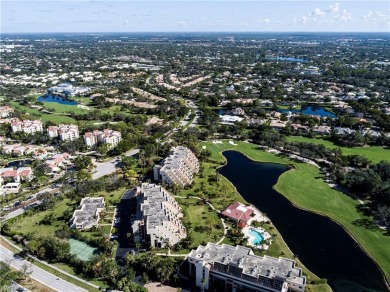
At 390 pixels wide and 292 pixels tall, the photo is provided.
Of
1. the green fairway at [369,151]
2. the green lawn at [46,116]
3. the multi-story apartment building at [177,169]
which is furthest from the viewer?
the green lawn at [46,116]

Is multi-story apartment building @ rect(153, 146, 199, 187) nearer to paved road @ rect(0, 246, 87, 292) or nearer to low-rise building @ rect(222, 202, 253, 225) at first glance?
low-rise building @ rect(222, 202, 253, 225)

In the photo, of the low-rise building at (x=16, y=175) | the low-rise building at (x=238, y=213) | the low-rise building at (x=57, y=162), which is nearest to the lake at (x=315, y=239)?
the low-rise building at (x=238, y=213)

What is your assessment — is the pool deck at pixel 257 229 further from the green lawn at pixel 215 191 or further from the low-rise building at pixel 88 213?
the low-rise building at pixel 88 213

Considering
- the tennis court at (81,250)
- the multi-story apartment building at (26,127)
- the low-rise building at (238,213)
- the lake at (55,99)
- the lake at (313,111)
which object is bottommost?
the lake at (313,111)

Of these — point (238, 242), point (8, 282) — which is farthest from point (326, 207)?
point (8, 282)

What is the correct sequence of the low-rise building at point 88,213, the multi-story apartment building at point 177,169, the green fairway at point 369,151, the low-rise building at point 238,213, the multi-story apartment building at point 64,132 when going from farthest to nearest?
the multi-story apartment building at point 64,132, the green fairway at point 369,151, the multi-story apartment building at point 177,169, the low-rise building at point 238,213, the low-rise building at point 88,213

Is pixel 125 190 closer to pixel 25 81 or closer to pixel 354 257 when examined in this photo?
pixel 354 257

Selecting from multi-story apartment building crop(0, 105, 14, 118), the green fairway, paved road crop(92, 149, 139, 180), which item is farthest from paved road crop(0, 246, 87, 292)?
multi-story apartment building crop(0, 105, 14, 118)

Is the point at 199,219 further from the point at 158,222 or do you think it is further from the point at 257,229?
the point at 257,229
